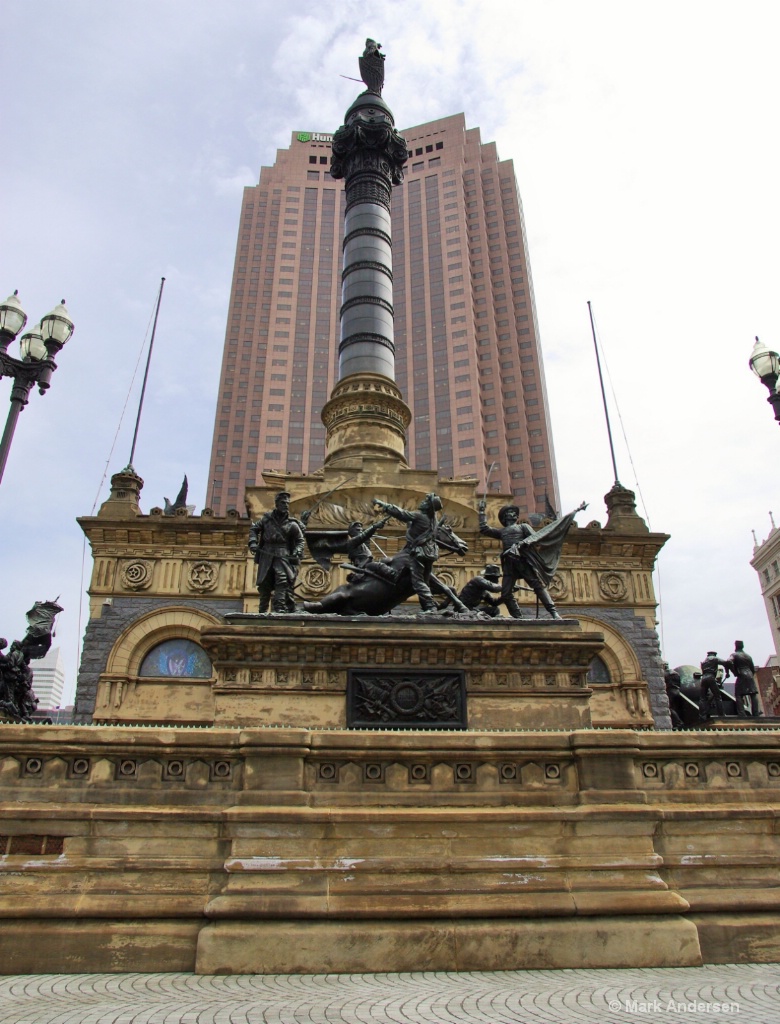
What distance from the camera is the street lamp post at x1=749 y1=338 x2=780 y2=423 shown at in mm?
13484

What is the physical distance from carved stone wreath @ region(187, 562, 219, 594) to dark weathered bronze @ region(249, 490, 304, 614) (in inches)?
468

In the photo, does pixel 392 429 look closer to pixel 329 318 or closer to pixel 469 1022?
pixel 469 1022

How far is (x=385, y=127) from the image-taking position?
104ft

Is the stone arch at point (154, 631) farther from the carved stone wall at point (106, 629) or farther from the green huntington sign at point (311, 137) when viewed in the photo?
the green huntington sign at point (311, 137)

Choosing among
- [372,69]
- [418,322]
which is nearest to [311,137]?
[418,322]

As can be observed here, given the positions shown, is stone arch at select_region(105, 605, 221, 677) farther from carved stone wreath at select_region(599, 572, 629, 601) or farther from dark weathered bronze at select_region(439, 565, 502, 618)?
carved stone wreath at select_region(599, 572, 629, 601)

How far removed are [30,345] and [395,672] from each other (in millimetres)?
8113

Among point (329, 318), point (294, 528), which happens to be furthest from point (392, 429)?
point (329, 318)

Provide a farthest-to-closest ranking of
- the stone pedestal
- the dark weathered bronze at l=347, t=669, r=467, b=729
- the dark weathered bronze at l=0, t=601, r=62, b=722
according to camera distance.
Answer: the dark weathered bronze at l=0, t=601, r=62, b=722
the stone pedestal
the dark weathered bronze at l=347, t=669, r=467, b=729

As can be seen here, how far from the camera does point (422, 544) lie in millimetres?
12672

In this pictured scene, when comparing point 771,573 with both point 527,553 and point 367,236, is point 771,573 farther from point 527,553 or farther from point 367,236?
point 527,553

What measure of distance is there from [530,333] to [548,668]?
100.0 metres

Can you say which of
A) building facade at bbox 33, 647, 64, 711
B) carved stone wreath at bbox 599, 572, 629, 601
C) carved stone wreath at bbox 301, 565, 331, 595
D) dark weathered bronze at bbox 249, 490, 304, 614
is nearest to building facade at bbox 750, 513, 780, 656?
carved stone wreath at bbox 599, 572, 629, 601

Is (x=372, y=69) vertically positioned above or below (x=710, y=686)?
above
